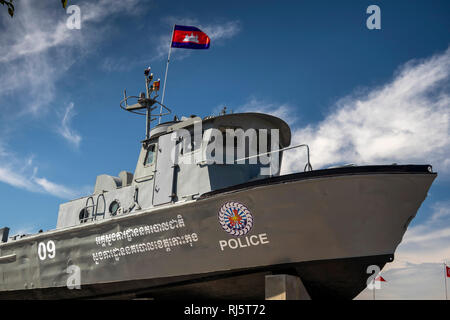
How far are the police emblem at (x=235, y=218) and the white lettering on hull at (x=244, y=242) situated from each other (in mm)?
112

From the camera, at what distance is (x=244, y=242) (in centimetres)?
752

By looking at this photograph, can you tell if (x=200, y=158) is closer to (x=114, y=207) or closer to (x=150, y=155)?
(x=150, y=155)

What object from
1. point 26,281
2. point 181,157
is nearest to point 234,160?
point 181,157

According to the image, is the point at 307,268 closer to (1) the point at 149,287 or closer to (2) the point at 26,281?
(1) the point at 149,287

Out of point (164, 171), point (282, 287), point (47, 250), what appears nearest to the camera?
point (282, 287)

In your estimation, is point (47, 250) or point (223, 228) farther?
point (47, 250)

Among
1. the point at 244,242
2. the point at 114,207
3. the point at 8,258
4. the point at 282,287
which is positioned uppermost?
the point at 114,207

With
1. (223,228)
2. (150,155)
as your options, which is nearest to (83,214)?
(150,155)

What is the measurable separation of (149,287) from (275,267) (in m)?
2.83

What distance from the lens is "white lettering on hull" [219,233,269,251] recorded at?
7.40m

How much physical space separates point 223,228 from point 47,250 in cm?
522

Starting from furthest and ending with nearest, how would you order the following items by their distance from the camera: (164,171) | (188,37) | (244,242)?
(188,37) → (164,171) → (244,242)

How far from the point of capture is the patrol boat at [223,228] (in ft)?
23.4

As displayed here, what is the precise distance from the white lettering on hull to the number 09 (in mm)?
4848
